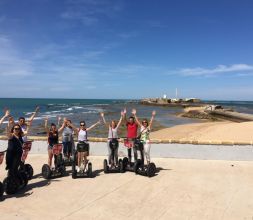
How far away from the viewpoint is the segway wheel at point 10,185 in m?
7.36

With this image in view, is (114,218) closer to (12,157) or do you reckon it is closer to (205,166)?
(12,157)

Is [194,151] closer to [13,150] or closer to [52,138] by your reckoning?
[52,138]

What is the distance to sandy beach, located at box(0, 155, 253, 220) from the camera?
6348 millimetres

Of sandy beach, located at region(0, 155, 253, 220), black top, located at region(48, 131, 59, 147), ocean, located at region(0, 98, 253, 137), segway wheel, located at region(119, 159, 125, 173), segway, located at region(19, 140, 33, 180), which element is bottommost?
ocean, located at region(0, 98, 253, 137)

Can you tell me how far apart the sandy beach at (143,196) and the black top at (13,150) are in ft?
2.75

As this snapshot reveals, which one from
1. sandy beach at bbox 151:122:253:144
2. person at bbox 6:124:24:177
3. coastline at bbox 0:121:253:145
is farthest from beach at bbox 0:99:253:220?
sandy beach at bbox 151:122:253:144

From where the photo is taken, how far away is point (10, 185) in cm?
738

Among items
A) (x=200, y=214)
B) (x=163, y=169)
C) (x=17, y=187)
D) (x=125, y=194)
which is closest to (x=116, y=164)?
(x=163, y=169)

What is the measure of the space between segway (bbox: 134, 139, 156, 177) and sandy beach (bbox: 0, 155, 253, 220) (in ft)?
0.61

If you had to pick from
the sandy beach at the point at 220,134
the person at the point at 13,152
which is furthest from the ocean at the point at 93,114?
the person at the point at 13,152

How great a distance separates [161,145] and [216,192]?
374 centimetres

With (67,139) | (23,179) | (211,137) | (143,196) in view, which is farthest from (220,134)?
(23,179)

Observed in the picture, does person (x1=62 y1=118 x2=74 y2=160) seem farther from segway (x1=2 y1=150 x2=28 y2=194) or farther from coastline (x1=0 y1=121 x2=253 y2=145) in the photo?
segway (x1=2 y1=150 x2=28 y2=194)

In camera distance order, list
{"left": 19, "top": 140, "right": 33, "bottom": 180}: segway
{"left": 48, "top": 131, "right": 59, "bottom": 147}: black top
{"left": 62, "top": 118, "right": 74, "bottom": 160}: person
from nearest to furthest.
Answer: {"left": 19, "top": 140, "right": 33, "bottom": 180}: segway, {"left": 48, "top": 131, "right": 59, "bottom": 147}: black top, {"left": 62, "top": 118, "right": 74, "bottom": 160}: person
